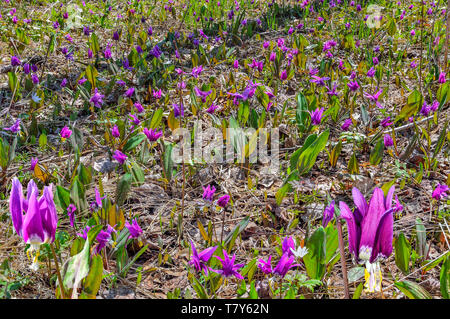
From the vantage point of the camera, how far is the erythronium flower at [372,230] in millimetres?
1123

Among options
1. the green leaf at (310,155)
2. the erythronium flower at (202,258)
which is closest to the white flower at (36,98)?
the green leaf at (310,155)

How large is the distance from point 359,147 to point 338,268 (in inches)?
45.6

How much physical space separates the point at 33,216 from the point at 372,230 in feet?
3.29

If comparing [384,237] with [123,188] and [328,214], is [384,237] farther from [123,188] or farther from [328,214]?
[123,188]

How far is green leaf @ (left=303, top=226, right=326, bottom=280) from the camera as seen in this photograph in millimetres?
1606

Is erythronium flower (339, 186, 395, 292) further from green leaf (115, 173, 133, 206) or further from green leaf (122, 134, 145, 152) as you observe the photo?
green leaf (122, 134, 145, 152)

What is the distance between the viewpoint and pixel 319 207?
222cm

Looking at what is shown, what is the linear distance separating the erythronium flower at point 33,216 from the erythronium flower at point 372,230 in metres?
0.89

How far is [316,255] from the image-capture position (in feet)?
5.31

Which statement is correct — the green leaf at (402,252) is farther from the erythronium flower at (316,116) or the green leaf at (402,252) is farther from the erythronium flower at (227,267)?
the erythronium flower at (316,116)

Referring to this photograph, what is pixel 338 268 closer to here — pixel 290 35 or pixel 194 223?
pixel 194 223

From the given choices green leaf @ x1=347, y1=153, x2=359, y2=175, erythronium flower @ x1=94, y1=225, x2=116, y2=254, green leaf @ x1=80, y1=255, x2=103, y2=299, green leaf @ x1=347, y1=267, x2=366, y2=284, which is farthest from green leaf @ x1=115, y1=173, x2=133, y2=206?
green leaf @ x1=347, y1=153, x2=359, y2=175

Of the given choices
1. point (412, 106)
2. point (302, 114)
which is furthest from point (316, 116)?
point (412, 106)

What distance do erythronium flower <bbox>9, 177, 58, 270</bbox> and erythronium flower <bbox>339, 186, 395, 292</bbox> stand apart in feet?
2.92
